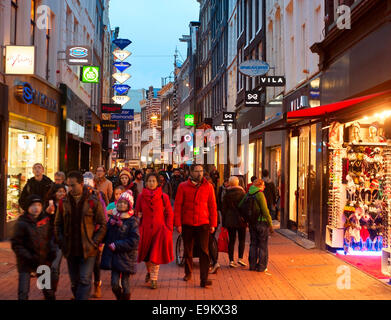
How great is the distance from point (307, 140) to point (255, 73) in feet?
12.1

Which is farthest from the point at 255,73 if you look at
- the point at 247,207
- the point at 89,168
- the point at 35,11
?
the point at 89,168

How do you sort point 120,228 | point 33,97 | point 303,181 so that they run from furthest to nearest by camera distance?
point 303,181, point 33,97, point 120,228

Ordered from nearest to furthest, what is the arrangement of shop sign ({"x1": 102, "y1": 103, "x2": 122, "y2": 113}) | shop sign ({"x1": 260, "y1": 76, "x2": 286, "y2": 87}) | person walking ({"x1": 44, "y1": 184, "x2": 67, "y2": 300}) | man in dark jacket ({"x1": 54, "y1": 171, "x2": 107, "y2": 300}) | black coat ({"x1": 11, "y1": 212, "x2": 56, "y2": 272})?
black coat ({"x1": 11, "y1": 212, "x2": 56, "y2": 272}) < man in dark jacket ({"x1": 54, "y1": 171, "x2": 107, "y2": 300}) < person walking ({"x1": 44, "y1": 184, "x2": 67, "y2": 300}) < shop sign ({"x1": 260, "y1": 76, "x2": 286, "y2": 87}) < shop sign ({"x1": 102, "y1": 103, "x2": 122, "y2": 113})

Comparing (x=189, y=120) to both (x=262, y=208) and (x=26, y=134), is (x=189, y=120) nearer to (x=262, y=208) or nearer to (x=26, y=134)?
(x=26, y=134)

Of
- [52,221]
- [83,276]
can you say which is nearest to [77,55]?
[52,221]

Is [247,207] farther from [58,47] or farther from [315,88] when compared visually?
[58,47]

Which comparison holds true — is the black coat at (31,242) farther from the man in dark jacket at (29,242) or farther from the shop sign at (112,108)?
the shop sign at (112,108)

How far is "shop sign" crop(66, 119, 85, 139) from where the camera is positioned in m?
20.3

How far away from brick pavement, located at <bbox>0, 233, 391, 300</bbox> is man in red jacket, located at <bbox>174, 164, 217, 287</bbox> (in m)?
0.71

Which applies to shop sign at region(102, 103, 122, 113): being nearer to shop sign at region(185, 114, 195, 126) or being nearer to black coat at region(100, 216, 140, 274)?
shop sign at region(185, 114, 195, 126)

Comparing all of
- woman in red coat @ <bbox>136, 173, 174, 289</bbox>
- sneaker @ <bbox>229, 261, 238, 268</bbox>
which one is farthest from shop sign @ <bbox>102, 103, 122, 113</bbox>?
woman in red coat @ <bbox>136, 173, 174, 289</bbox>

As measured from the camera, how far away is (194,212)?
342 inches

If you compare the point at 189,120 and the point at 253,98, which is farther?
the point at 189,120

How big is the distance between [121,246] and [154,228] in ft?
5.37
